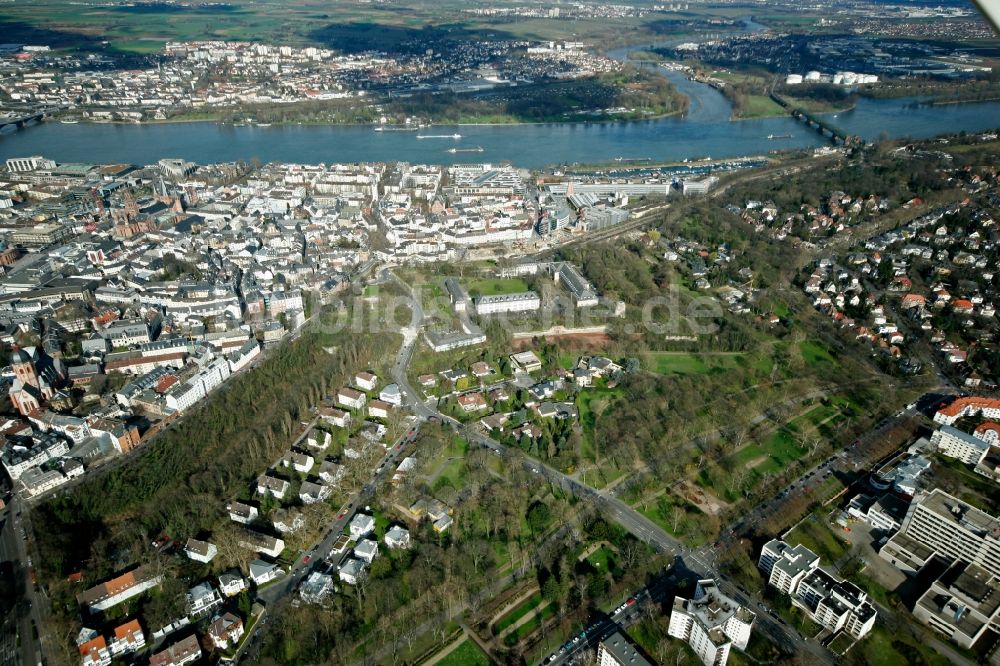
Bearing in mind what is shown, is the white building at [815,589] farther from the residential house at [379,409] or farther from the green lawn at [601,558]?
the residential house at [379,409]

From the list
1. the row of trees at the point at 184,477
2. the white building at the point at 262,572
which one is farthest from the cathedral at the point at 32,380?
the white building at the point at 262,572

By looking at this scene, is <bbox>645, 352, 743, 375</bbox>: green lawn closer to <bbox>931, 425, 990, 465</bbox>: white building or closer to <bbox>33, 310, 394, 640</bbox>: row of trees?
<bbox>931, 425, 990, 465</bbox>: white building

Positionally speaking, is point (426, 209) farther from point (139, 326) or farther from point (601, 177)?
point (139, 326)

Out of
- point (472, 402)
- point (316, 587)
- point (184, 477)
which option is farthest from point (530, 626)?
point (184, 477)

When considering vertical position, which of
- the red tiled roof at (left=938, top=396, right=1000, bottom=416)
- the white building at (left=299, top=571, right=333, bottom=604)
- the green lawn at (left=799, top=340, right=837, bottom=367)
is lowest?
the white building at (left=299, top=571, right=333, bottom=604)

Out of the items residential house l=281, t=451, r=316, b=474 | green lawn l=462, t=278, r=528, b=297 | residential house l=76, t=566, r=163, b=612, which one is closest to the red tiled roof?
green lawn l=462, t=278, r=528, b=297

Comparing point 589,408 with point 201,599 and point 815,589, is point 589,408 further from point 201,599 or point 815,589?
point 201,599
